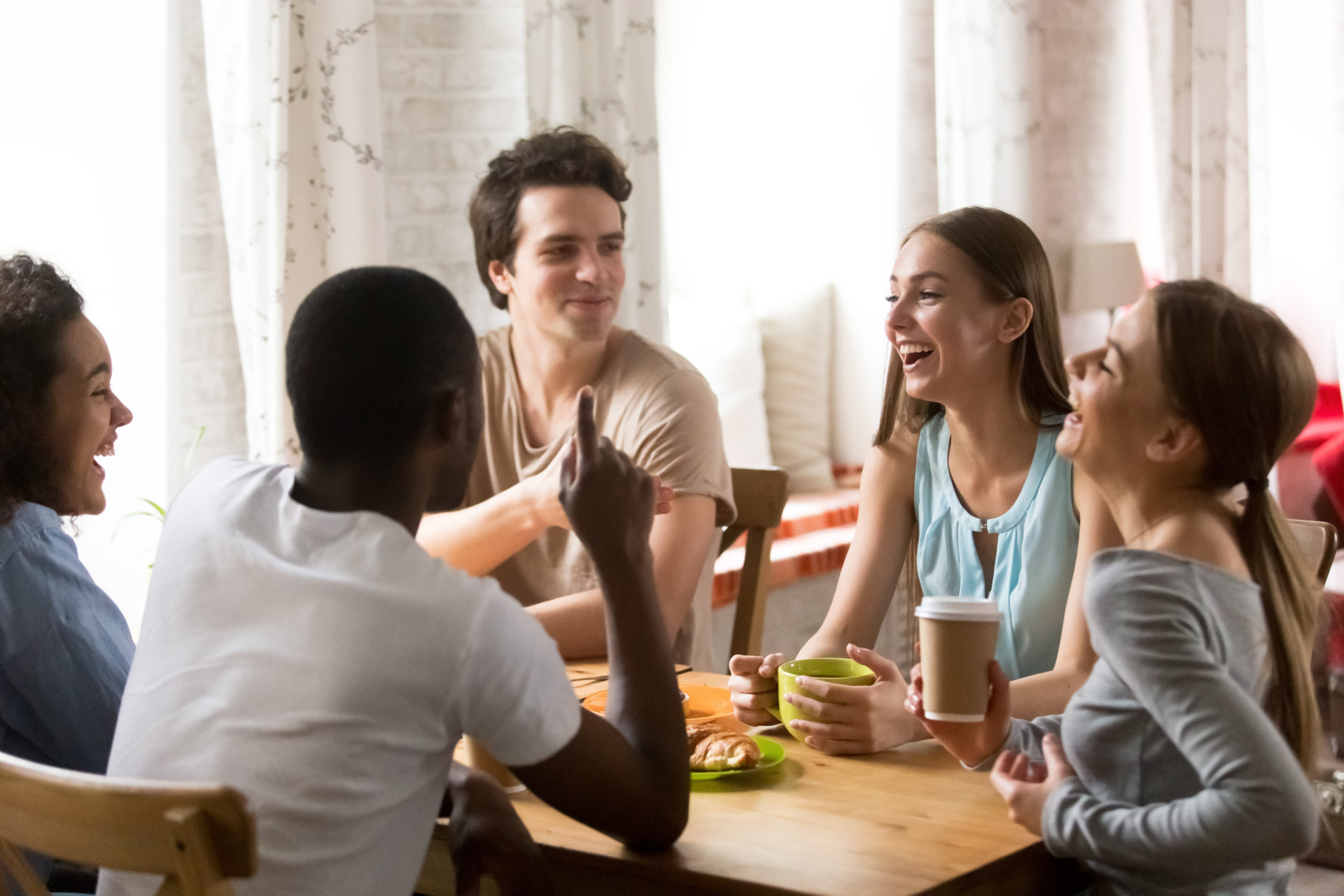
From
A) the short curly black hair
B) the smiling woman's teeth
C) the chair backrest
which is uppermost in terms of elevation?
the short curly black hair

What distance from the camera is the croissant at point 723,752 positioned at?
1.38 metres

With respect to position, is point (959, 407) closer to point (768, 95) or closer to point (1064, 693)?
point (1064, 693)

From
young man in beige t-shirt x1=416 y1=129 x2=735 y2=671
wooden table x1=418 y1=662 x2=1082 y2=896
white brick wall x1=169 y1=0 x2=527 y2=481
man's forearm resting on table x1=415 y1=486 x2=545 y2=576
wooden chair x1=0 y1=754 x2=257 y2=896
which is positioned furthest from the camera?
white brick wall x1=169 y1=0 x2=527 y2=481

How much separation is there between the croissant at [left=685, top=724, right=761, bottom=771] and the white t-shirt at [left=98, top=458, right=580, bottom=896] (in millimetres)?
339

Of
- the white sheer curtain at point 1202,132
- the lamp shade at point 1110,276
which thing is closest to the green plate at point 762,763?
the lamp shade at point 1110,276

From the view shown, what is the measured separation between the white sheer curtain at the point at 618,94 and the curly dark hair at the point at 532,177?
17.5 inches

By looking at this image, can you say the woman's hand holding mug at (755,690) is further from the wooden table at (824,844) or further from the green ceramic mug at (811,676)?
the wooden table at (824,844)

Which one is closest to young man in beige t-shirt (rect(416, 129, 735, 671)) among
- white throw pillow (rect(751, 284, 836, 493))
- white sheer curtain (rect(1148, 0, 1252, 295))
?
white throw pillow (rect(751, 284, 836, 493))

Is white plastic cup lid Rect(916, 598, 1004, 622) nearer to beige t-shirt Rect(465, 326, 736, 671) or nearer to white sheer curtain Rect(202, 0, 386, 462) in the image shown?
beige t-shirt Rect(465, 326, 736, 671)

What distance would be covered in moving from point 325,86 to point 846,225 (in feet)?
7.83

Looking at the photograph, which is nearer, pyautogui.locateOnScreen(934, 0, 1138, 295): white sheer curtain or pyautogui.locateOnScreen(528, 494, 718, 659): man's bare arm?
pyautogui.locateOnScreen(528, 494, 718, 659): man's bare arm

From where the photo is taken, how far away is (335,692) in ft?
3.32

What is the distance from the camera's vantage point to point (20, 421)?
1.48 metres

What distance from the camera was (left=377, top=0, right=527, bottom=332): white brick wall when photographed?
9.04 feet
